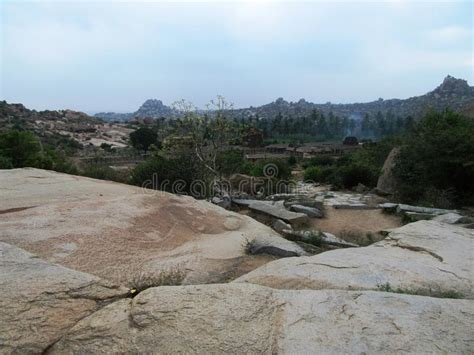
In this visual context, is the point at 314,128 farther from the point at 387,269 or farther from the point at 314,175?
the point at 387,269

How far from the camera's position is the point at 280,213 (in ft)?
27.5

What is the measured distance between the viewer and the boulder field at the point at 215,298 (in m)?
2.23

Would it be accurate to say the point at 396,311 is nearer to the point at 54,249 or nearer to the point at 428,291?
the point at 428,291

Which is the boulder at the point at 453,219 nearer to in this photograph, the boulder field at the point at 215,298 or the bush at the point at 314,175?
the boulder field at the point at 215,298

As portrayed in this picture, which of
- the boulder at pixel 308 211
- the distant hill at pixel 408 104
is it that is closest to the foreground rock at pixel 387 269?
the boulder at pixel 308 211

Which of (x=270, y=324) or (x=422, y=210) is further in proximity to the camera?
(x=422, y=210)

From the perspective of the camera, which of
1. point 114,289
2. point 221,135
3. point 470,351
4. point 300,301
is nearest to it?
point 470,351

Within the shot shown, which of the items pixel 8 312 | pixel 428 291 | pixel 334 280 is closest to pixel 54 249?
pixel 8 312

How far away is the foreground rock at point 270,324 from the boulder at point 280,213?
5.22 metres

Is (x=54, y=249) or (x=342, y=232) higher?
(x=54, y=249)

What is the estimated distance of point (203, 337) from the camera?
2.26 metres

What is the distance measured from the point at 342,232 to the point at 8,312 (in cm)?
617

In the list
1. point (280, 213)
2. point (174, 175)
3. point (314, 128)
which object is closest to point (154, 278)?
point (280, 213)

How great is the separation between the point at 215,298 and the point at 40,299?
114cm
